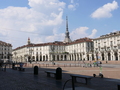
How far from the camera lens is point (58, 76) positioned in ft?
41.5

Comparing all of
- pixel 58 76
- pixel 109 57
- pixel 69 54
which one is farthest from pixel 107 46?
pixel 58 76

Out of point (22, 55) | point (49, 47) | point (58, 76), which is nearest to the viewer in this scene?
point (58, 76)

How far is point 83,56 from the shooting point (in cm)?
9319

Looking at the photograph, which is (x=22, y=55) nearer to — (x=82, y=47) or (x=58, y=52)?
(x=58, y=52)

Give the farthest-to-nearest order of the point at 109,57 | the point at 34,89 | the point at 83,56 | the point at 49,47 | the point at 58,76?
1. the point at 49,47
2. the point at 83,56
3. the point at 109,57
4. the point at 58,76
5. the point at 34,89

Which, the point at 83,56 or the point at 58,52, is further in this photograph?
the point at 58,52

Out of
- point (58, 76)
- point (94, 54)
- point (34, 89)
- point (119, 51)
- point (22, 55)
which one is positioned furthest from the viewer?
point (22, 55)

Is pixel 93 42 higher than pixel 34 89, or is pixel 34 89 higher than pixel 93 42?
pixel 93 42

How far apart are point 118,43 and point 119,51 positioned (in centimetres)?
421

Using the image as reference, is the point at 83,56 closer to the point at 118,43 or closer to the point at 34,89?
the point at 118,43

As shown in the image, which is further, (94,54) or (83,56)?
(83,56)

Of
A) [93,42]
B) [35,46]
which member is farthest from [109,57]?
[35,46]

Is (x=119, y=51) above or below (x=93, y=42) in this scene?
below

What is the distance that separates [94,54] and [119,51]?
56.7ft
